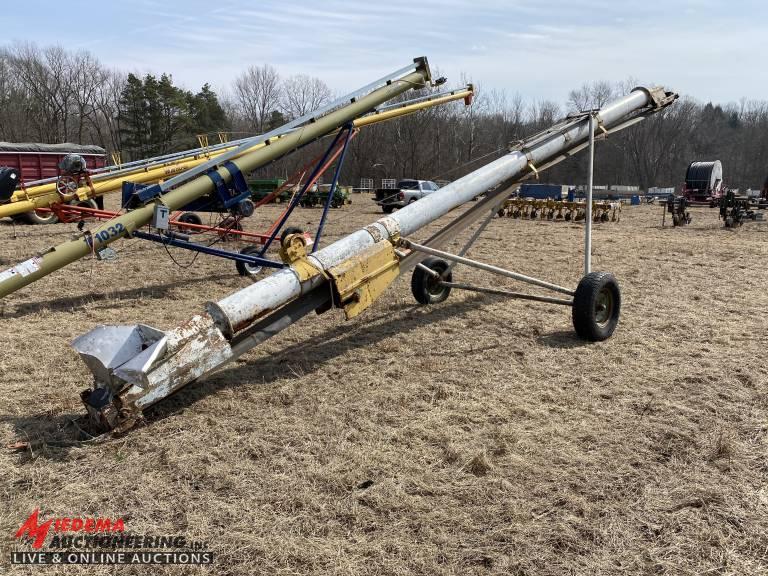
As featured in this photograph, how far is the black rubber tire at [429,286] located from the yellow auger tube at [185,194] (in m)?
→ 2.22

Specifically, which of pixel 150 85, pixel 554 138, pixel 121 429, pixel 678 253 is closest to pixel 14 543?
pixel 121 429

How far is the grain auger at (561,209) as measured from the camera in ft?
69.5

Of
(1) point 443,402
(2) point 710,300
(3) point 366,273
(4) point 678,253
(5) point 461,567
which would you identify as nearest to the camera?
(5) point 461,567

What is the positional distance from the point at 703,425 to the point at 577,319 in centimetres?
194

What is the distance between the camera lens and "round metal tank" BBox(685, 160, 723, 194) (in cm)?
2973

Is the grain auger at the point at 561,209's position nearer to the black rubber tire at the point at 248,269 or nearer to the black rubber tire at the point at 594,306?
the black rubber tire at the point at 248,269

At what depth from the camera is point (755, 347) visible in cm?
586

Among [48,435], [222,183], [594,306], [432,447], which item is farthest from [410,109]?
[48,435]

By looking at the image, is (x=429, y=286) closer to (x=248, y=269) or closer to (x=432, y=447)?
(x=248, y=269)

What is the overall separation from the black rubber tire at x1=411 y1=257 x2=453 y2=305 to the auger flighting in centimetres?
1

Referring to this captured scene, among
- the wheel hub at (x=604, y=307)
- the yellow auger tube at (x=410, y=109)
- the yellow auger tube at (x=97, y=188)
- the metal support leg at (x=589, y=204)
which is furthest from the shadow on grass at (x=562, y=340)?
the yellow auger tube at (x=97, y=188)

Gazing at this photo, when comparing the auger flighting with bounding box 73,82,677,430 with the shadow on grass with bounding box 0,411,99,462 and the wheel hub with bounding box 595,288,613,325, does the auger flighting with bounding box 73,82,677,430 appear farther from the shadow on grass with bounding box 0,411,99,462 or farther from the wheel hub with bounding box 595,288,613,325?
the shadow on grass with bounding box 0,411,99,462

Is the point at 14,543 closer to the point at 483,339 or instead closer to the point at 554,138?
the point at 483,339

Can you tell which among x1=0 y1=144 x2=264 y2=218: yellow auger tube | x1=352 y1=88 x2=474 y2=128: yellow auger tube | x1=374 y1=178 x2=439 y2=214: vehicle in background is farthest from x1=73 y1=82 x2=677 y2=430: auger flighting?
x1=374 y1=178 x2=439 y2=214: vehicle in background
